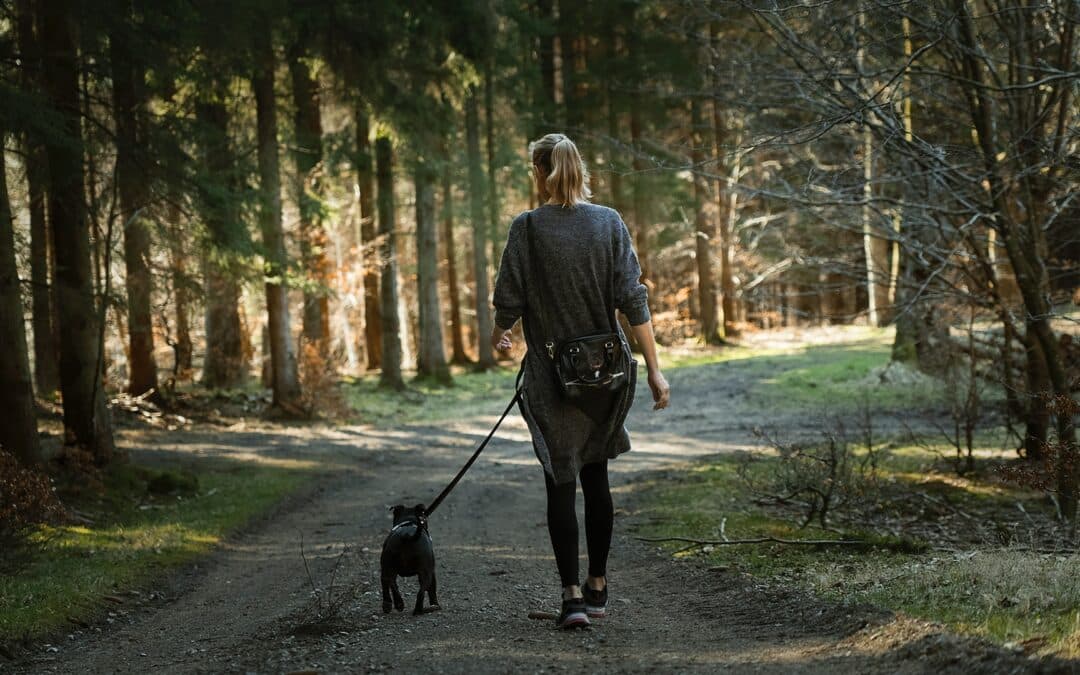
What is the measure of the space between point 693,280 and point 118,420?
1187 inches

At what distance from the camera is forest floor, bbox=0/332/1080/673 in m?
4.14

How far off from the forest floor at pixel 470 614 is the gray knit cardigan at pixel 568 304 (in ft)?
2.90

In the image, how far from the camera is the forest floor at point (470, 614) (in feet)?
13.6

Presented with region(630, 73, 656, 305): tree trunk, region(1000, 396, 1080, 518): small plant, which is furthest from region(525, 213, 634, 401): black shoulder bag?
region(630, 73, 656, 305): tree trunk

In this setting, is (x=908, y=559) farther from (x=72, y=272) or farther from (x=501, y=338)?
(x=72, y=272)

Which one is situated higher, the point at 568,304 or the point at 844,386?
the point at 568,304

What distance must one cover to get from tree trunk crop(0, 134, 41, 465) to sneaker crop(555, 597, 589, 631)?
665cm

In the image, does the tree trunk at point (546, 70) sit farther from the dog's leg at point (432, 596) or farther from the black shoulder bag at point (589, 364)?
the black shoulder bag at point (589, 364)

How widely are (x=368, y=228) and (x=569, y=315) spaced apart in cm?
2065

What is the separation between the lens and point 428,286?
973 inches

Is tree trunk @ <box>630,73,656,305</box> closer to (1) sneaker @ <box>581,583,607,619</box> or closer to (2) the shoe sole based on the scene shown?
(1) sneaker @ <box>581,583,607,619</box>

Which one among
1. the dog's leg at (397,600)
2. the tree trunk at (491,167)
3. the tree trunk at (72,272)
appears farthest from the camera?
the tree trunk at (491,167)

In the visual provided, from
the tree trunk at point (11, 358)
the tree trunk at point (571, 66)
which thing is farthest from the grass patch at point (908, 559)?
the tree trunk at point (571, 66)

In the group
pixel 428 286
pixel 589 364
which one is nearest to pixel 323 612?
pixel 589 364
